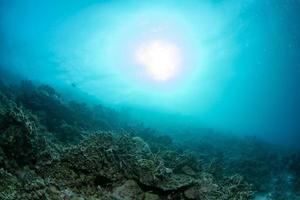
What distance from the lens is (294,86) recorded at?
71.2 m

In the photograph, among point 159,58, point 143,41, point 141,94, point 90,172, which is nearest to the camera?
point 90,172

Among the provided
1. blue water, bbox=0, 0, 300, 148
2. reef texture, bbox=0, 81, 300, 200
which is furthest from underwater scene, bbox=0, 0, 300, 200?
blue water, bbox=0, 0, 300, 148

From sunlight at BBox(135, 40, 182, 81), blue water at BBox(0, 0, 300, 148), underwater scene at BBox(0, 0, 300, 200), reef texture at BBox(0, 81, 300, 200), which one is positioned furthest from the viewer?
sunlight at BBox(135, 40, 182, 81)

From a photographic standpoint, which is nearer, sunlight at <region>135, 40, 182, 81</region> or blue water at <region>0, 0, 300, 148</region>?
blue water at <region>0, 0, 300, 148</region>

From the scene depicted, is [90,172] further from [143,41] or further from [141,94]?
[141,94]

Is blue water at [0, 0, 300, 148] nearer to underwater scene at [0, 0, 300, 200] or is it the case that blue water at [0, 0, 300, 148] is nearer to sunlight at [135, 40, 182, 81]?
underwater scene at [0, 0, 300, 200]

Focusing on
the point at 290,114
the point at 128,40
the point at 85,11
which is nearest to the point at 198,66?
the point at 128,40

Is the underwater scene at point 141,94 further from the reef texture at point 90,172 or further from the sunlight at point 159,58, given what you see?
the sunlight at point 159,58

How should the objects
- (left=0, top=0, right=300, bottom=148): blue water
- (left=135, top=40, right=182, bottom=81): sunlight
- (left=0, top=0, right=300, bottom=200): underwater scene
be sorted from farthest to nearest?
(left=135, top=40, right=182, bottom=81): sunlight < (left=0, top=0, right=300, bottom=148): blue water < (left=0, top=0, right=300, bottom=200): underwater scene

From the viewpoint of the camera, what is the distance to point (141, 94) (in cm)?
5928

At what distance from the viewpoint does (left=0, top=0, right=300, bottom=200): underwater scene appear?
4875 millimetres

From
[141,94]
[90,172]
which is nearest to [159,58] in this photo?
[141,94]

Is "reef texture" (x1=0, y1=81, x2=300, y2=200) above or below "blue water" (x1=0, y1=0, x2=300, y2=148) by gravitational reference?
below

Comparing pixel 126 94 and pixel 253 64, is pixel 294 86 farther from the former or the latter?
pixel 126 94
